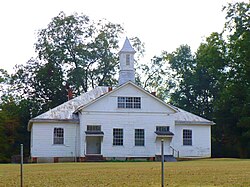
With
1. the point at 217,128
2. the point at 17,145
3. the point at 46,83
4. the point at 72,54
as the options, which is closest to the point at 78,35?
the point at 72,54

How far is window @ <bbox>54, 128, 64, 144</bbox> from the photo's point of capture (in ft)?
160

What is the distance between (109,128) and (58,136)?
4.54 metres

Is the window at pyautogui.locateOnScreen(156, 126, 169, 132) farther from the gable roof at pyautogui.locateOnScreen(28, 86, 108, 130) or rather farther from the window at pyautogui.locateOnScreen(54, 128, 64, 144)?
the window at pyautogui.locateOnScreen(54, 128, 64, 144)

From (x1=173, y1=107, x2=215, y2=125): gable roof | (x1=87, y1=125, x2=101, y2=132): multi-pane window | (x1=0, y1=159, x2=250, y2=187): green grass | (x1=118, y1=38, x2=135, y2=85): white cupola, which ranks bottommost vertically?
(x1=0, y1=159, x2=250, y2=187): green grass

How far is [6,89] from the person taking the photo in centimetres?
6906

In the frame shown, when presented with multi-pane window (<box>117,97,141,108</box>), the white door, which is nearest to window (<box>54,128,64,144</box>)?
multi-pane window (<box>117,97,141,108</box>)

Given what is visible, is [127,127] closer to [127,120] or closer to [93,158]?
[127,120]

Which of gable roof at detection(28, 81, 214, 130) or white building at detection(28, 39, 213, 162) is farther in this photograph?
gable roof at detection(28, 81, 214, 130)

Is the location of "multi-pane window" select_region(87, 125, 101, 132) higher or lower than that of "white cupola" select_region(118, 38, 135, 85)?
lower

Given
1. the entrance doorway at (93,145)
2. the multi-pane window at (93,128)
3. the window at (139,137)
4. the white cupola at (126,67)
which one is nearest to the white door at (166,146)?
the window at (139,137)

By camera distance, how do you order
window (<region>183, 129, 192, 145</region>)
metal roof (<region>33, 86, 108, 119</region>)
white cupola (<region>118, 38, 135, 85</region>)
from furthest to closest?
white cupola (<region>118, 38, 135, 85</region>), window (<region>183, 129, 192, 145</region>), metal roof (<region>33, 86, 108, 119</region>)

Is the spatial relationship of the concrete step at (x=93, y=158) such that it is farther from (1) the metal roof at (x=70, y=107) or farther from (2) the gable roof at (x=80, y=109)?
(1) the metal roof at (x=70, y=107)

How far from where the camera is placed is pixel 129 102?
163ft

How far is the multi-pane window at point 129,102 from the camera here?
49.5m
